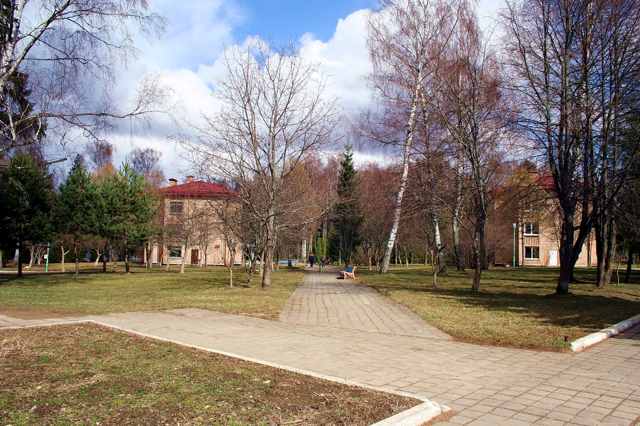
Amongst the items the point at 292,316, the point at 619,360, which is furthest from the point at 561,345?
the point at 292,316

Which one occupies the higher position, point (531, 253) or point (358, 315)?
point (531, 253)

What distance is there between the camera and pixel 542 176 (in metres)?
16.2

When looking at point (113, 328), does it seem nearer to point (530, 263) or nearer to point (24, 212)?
point (24, 212)

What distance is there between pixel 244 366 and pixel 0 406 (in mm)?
2449

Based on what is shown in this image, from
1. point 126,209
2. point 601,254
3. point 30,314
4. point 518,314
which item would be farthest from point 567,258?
point 126,209

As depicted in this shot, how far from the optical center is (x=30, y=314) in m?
9.80

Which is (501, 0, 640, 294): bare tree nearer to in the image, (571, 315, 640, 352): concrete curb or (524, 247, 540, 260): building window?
(571, 315, 640, 352): concrete curb

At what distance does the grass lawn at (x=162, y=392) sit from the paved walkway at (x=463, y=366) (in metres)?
0.75

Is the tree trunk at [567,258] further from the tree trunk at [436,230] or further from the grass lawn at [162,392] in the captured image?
the grass lawn at [162,392]

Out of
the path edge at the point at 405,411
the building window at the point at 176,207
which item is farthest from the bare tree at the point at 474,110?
the building window at the point at 176,207

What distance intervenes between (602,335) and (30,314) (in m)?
12.1

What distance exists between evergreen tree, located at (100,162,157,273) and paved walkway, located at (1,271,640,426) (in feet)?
73.2

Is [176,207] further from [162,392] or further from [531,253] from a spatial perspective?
[531,253]

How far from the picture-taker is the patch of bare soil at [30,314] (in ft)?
30.5
